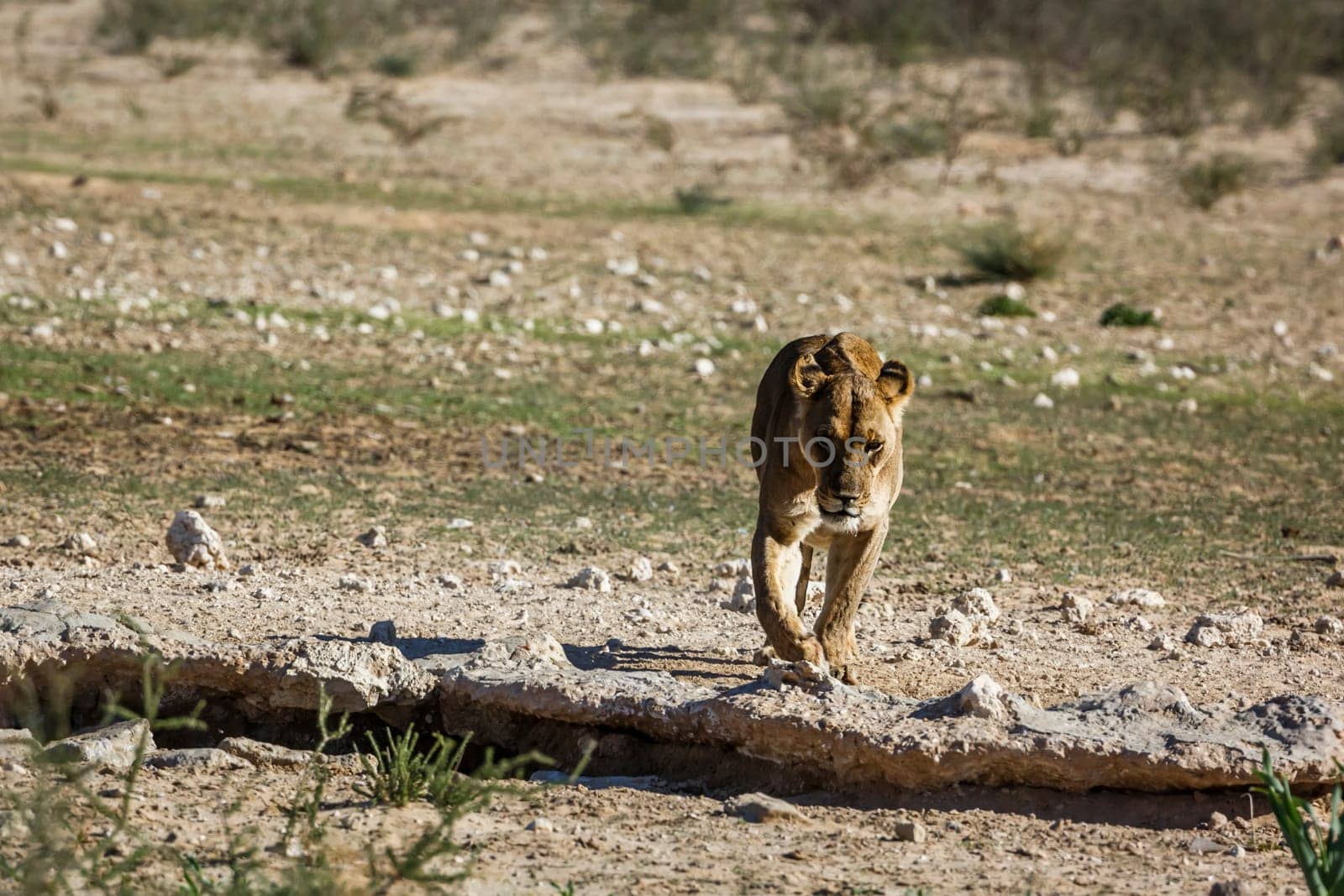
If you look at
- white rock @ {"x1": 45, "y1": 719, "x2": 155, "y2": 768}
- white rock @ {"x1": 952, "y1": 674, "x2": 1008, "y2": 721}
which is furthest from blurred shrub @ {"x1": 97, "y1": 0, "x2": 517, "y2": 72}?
white rock @ {"x1": 952, "y1": 674, "x2": 1008, "y2": 721}

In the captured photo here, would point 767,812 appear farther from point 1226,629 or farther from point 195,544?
point 195,544

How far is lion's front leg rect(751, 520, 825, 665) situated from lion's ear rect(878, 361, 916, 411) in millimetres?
644

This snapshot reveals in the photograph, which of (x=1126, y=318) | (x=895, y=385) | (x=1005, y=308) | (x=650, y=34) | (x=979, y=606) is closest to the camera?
(x=895, y=385)

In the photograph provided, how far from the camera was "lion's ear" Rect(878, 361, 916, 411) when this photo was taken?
6.13 metres

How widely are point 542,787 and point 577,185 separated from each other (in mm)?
13626

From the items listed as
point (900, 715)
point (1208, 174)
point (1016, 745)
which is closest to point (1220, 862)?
point (1016, 745)

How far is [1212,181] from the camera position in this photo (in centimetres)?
1870

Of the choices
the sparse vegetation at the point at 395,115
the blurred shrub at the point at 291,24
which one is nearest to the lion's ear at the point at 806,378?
the sparse vegetation at the point at 395,115

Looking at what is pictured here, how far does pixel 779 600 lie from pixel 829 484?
0.47 meters

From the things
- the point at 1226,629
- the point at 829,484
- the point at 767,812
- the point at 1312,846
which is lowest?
the point at 1226,629

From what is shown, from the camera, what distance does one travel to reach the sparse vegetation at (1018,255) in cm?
1504

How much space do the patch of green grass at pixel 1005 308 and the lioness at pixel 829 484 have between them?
8.23 meters

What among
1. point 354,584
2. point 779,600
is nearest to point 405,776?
point 779,600

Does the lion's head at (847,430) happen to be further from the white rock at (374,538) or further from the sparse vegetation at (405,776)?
the white rock at (374,538)
